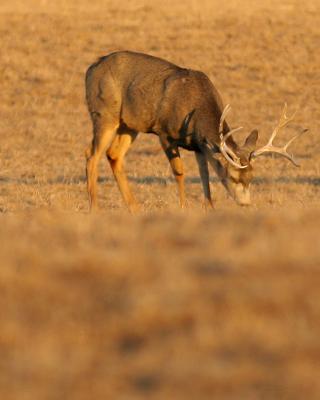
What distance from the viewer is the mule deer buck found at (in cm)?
1444

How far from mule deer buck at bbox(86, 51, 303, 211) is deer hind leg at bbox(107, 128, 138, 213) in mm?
14

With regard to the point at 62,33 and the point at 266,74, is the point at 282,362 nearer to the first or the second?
the point at 266,74

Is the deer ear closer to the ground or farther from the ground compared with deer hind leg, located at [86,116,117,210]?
farther from the ground

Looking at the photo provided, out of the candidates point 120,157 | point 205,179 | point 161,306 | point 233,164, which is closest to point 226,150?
point 233,164

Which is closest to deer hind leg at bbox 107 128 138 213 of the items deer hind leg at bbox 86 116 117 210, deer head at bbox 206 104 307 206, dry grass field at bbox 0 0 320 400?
deer hind leg at bbox 86 116 117 210

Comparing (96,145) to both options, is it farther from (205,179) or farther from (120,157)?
(205,179)

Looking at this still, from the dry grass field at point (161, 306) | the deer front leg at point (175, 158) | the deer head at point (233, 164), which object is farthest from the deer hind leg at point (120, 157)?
the dry grass field at point (161, 306)

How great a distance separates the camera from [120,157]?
52.1ft

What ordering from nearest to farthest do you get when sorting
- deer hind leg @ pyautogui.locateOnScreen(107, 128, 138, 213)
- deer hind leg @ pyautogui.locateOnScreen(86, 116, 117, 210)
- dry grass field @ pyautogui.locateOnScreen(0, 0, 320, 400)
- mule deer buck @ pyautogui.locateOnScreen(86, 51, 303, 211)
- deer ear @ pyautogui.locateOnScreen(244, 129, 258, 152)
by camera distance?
dry grass field @ pyautogui.locateOnScreen(0, 0, 320, 400) < mule deer buck @ pyautogui.locateOnScreen(86, 51, 303, 211) < deer ear @ pyautogui.locateOnScreen(244, 129, 258, 152) < deer hind leg @ pyautogui.locateOnScreen(86, 116, 117, 210) < deer hind leg @ pyautogui.locateOnScreen(107, 128, 138, 213)

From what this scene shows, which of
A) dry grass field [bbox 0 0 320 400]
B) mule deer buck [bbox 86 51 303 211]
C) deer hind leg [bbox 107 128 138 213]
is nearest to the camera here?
dry grass field [bbox 0 0 320 400]

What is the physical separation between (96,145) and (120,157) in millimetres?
451

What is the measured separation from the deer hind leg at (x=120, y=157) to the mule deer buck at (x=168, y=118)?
0.5 inches

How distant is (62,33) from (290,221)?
3056 centimetres

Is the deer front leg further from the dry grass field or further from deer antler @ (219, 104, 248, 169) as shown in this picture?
the dry grass field
